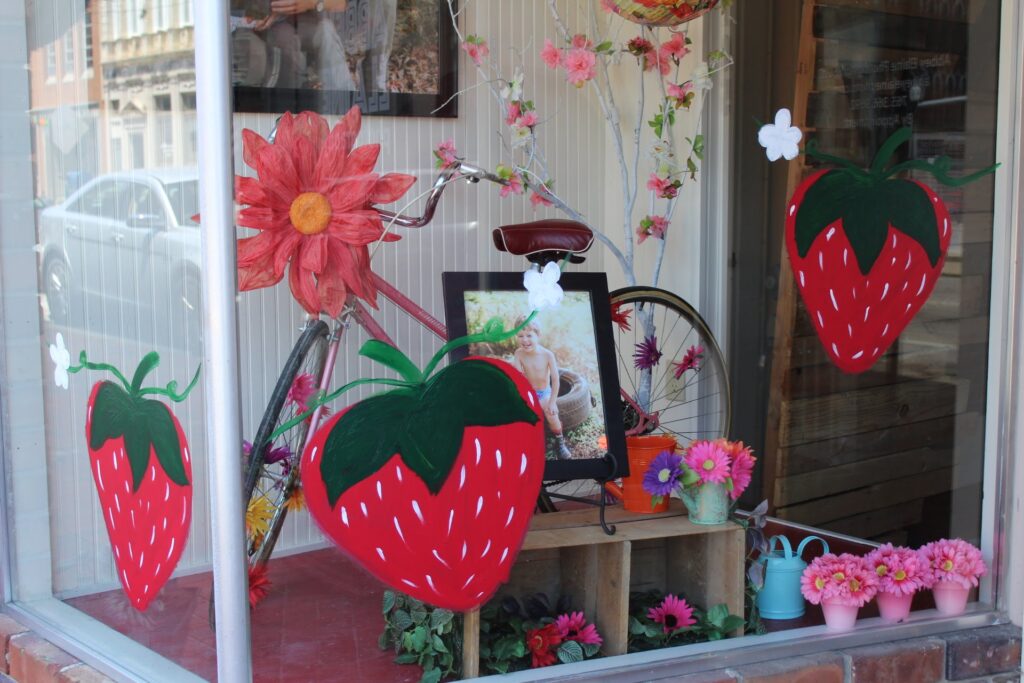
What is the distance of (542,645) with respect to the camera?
2322mm

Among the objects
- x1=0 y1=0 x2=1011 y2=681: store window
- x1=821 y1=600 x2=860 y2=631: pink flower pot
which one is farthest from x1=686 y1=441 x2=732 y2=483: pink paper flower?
x1=821 y1=600 x2=860 y2=631: pink flower pot

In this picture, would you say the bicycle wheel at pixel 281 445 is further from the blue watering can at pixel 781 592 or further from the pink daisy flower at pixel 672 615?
the blue watering can at pixel 781 592

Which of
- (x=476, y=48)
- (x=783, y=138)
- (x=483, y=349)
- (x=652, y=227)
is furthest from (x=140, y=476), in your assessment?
(x=783, y=138)

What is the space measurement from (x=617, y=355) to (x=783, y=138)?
87cm

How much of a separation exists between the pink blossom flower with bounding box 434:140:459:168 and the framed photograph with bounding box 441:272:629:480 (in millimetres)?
366

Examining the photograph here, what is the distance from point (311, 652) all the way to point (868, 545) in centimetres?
151

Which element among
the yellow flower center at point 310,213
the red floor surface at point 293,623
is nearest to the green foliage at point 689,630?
the red floor surface at point 293,623

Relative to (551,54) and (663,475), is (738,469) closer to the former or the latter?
(663,475)

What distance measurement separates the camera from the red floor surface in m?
2.22

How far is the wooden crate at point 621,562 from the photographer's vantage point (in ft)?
7.80

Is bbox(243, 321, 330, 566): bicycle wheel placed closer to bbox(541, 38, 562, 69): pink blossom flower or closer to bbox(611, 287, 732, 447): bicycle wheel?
bbox(611, 287, 732, 447): bicycle wheel

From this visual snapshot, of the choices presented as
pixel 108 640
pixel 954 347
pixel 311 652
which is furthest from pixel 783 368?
pixel 108 640

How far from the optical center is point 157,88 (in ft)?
6.98

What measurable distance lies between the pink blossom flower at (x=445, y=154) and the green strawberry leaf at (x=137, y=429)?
0.84 metres
